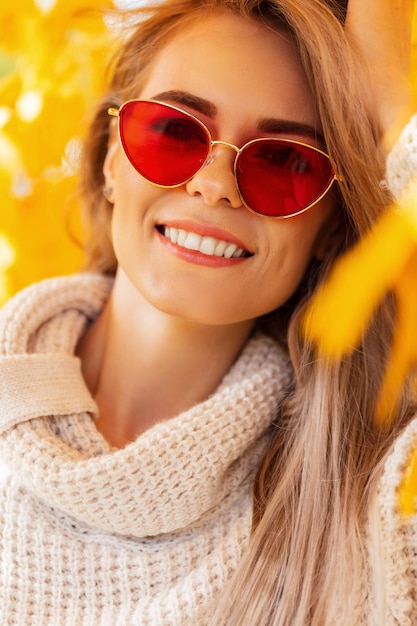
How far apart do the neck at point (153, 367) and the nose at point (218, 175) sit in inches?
12.5

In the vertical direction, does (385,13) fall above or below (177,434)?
above

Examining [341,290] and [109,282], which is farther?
[109,282]

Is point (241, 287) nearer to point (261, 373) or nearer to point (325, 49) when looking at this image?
point (261, 373)

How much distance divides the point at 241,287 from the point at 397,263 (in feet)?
0.94

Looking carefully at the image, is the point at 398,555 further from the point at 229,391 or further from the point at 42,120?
the point at 42,120

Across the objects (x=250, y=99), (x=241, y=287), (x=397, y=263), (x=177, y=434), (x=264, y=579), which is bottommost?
(x=264, y=579)

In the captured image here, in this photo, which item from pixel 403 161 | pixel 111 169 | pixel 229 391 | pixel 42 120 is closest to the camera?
pixel 403 161

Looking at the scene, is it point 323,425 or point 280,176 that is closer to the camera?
point 280,176

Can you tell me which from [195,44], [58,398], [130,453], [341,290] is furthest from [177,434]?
[195,44]

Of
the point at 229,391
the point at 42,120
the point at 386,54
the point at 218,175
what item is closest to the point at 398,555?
the point at 229,391

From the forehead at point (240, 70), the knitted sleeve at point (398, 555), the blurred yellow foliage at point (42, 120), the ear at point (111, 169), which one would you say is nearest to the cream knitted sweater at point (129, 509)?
the knitted sleeve at point (398, 555)

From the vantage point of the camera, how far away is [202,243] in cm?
145

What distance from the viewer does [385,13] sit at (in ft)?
4.50

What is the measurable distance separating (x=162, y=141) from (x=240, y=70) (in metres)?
0.19
